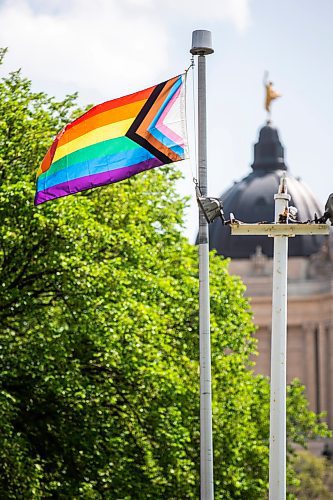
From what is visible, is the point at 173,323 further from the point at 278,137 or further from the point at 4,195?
the point at 278,137

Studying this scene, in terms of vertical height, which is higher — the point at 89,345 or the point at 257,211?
the point at 257,211

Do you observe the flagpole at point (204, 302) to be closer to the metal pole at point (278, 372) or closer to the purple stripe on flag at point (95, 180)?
the purple stripe on flag at point (95, 180)

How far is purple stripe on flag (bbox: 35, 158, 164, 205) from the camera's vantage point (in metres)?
24.9

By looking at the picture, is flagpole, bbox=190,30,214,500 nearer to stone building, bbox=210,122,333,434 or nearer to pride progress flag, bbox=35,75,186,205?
pride progress flag, bbox=35,75,186,205

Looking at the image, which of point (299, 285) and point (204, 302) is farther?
point (299, 285)

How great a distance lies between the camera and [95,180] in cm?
2538

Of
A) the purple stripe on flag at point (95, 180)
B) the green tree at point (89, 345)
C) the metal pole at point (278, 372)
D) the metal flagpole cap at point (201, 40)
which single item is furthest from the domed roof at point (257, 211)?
the metal pole at point (278, 372)

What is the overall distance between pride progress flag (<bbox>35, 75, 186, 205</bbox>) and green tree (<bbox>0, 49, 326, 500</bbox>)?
9.63m

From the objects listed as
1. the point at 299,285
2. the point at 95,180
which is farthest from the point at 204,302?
the point at 299,285

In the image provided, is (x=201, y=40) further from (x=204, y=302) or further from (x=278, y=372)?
(x=278, y=372)

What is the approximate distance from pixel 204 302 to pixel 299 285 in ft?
376

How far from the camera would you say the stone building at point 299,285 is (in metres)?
138

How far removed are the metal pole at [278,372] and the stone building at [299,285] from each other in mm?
113553

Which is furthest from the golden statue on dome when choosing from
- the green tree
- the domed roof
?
the green tree
